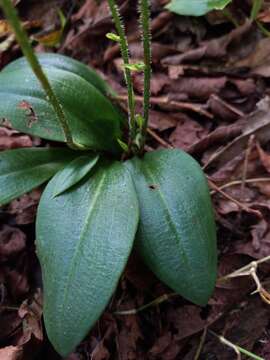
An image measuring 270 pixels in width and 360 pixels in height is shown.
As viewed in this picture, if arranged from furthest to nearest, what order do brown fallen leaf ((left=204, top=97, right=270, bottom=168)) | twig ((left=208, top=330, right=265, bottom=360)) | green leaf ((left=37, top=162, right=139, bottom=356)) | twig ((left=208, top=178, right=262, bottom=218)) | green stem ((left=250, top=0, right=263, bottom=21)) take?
1. green stem ((left=250, top=0, right=263, bottom=21))
2. brown fallen leaf ((left=204, top=97, right=270, bottom=168))
3. twig ((left=208, top=178, right=262, bottom=218))
4. twig ((left=208, top=330, right=265, bottom=360))
5. green leaf ((left=37, top=162, right=139, bottom=356))

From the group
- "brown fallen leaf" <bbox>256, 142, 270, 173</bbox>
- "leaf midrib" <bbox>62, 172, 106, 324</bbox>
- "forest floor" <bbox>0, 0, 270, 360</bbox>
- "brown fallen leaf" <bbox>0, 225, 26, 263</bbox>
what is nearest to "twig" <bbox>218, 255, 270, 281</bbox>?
"forest floor" <bbox>0, 0, 270, 360</bbox>

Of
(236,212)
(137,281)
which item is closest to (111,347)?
(137,281)

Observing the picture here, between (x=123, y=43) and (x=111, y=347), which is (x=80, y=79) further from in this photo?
(x=111, y=347)

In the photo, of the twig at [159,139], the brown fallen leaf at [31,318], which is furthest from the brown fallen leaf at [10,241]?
the twig at [159,139]

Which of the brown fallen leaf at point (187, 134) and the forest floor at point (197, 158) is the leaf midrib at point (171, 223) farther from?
the brown fallen leaf at point (187, 134)

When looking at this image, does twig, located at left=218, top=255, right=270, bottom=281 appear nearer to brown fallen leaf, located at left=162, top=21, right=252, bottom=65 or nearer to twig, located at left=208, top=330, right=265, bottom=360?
twig, located at left=208, top=330, right=265, bottom=360
